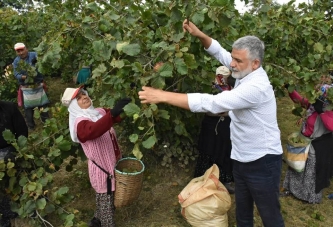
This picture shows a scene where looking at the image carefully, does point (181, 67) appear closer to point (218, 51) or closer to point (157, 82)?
point (157, 82)

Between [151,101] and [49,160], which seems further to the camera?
[49,160]

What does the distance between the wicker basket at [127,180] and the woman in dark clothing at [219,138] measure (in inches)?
39.9

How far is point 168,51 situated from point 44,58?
99 centimetres

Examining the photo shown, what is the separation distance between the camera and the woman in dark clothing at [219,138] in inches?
137

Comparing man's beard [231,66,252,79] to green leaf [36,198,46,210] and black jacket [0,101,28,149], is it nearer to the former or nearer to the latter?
green leaf [36,198,46,210]

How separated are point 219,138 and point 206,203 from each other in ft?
2.85

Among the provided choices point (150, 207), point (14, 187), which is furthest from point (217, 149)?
point (14, 187)

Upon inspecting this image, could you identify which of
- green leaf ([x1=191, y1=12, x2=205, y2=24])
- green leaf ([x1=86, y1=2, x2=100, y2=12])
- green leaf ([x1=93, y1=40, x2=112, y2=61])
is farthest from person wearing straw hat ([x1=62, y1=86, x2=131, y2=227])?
green leaf ([x1=191, y1=12, x2=205, y2=24])

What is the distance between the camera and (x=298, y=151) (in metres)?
3.61

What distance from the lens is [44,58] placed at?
97.8 inches

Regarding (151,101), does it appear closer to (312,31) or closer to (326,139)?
(326,139)

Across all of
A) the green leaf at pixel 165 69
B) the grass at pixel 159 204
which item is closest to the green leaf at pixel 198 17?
the green leaf at pixel 165 69

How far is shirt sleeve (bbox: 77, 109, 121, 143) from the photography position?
8.32ft

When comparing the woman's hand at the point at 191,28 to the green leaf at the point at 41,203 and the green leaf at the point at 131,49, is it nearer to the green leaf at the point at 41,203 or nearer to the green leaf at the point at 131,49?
the green leaf at the point at 131,49
